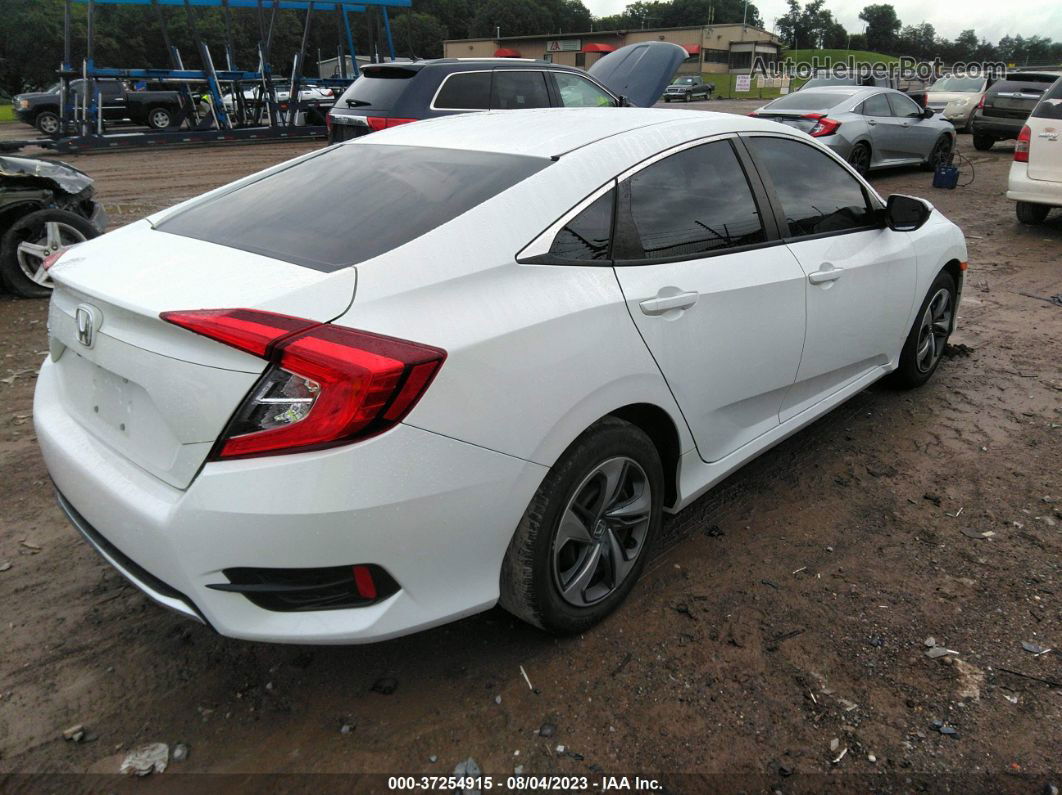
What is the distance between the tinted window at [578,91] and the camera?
9578 mm

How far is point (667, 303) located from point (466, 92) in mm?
7324

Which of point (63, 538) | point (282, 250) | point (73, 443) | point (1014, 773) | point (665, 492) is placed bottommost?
point (1014, 773)

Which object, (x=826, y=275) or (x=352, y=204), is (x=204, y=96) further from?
(x=826, y=275)

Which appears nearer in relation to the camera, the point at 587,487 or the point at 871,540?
the point at 587,487

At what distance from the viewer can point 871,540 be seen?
3.19 meters

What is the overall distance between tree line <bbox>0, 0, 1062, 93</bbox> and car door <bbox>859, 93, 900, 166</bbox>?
11714 millimetres

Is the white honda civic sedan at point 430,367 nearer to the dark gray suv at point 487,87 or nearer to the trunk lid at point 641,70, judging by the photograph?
the dark gray suv at point 487,87

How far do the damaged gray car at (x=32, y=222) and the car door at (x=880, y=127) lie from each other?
1100 centimetres

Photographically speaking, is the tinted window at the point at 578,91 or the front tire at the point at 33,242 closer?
the front tire at the point at 33,242

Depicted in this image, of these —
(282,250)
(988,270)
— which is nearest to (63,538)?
(282,250)

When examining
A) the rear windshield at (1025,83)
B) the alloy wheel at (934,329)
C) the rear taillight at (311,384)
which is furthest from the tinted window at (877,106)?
the rear taillight at (311,384)

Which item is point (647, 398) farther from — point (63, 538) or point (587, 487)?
point (63, 538)

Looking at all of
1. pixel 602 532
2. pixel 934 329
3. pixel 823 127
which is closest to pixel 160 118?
pixel 823 127

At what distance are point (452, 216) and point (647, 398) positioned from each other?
2.73 feet
